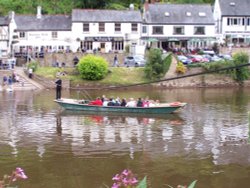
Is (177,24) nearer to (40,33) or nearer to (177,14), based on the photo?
(177,14)

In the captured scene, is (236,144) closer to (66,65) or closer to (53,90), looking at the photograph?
(53,90)

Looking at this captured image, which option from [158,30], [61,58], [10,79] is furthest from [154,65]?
[158,30]

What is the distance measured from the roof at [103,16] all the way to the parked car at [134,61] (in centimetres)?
1081

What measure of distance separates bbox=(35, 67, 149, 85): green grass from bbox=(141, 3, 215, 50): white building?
56.1 ft

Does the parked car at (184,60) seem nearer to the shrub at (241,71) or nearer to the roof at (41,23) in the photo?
the shrub at (241,71)

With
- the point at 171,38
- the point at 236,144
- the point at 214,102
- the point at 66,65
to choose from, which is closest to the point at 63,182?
the point at 236,144

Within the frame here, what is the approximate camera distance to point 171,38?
259 ft

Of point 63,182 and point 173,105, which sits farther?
point 173,105

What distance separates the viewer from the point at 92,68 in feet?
194

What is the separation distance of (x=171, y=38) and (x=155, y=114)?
40.3 meters

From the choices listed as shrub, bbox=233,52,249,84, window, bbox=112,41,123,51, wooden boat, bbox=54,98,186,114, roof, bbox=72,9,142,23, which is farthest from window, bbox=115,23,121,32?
wooden boat, bbox=54,98,186,114

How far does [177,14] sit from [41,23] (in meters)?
19.7

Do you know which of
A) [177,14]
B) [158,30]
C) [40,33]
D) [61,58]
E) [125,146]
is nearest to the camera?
[125,146]

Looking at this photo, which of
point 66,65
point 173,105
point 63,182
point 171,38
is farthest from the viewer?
point 171,38
